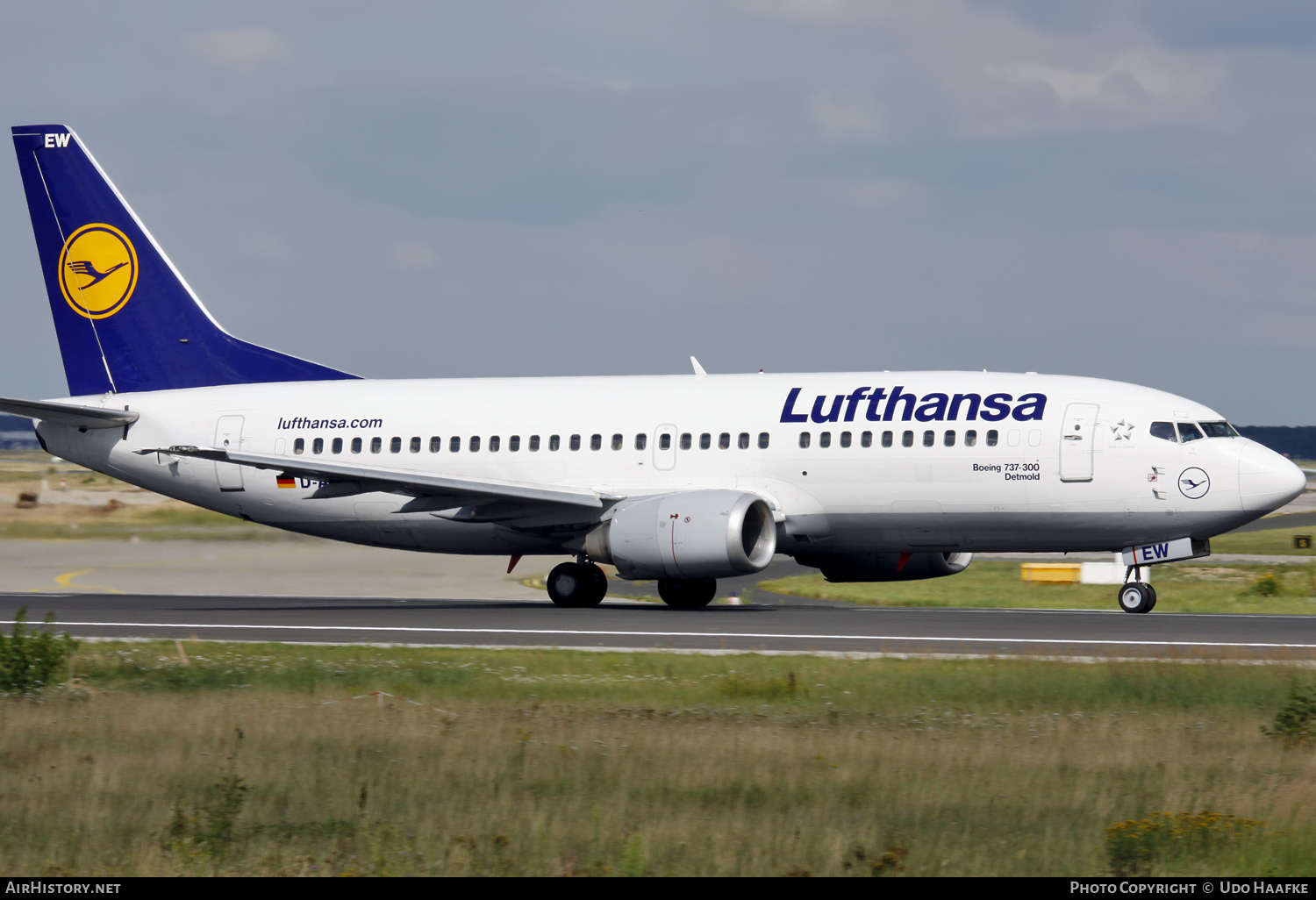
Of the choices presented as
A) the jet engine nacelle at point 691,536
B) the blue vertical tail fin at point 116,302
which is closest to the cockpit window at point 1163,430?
the jet engine nacelle at point 691,536

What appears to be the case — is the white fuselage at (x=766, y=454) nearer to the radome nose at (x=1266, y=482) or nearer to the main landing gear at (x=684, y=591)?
the radome nose at (x=1266, y=482)

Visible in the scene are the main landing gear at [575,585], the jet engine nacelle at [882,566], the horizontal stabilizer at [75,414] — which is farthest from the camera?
the horizontal stabilizer at [75,414]

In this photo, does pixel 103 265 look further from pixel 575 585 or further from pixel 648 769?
pixel 648 769

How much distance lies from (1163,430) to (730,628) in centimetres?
896

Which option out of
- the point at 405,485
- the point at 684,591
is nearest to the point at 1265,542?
the point at 684,591

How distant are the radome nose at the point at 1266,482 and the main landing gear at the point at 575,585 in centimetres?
1204

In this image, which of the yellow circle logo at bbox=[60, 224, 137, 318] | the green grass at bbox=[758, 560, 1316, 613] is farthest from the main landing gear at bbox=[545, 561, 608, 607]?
the yellow circle logo at bbox=[60, 224, 137, 318]

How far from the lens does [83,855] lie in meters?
8.88

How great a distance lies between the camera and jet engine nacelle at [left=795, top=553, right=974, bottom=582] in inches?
1168

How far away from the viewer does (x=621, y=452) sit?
2928 cm

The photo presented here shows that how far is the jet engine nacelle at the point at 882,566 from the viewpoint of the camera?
29.7m

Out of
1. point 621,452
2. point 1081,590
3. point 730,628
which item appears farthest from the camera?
point 1081,590

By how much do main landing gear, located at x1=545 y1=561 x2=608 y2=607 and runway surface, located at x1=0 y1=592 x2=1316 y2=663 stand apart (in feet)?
1.16
